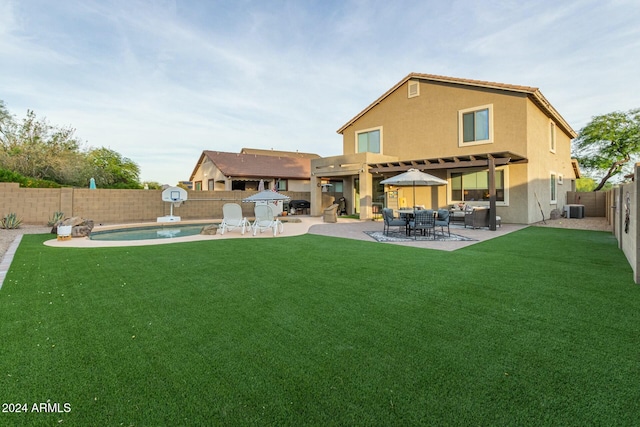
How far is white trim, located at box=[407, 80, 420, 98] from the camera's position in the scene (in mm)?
17516

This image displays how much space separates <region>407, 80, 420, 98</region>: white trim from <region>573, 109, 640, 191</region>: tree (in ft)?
65.2

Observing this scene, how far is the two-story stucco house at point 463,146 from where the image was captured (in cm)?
1428

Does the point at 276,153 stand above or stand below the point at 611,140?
above

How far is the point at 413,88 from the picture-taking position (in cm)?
1769

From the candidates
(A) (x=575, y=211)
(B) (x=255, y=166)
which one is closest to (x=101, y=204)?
(B) (x=255, y=166)

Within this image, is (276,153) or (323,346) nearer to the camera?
(323,346)

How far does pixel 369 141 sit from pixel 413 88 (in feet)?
13.0

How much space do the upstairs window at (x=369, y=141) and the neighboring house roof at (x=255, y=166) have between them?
9125 millimetres

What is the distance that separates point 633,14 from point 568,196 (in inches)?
437

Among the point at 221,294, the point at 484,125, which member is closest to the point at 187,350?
the point at 221,294

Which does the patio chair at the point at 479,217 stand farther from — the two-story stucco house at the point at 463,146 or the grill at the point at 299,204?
the grill at the point at 299,204

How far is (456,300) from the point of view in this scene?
4.21 metres

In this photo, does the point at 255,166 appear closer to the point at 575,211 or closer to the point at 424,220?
the point at 424,220

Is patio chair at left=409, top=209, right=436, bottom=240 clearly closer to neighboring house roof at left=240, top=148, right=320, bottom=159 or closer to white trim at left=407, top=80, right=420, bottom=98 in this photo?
white trim at left=407, top=80, right=420, bottom=98
